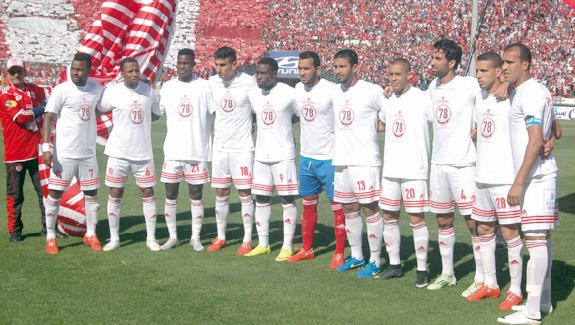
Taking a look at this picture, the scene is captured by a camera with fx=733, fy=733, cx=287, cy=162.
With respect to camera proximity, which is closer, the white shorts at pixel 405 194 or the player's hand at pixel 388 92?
the white shorts at pixel 405 194

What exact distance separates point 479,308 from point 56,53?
139ft

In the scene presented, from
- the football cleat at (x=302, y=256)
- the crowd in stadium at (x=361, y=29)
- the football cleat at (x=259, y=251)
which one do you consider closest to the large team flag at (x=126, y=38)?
the football cleat at (x=259, y=251)

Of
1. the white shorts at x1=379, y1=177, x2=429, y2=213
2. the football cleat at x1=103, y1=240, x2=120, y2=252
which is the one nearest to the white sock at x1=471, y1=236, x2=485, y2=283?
the white shorts at x1=379, y1=177, x2=429, y2=213

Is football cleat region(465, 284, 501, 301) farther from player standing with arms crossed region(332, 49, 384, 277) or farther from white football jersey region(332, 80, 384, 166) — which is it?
white football jersey region(332, 80, 384, 166)

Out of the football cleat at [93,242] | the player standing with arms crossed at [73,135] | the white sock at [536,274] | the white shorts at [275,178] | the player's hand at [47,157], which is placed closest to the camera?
the white sock at [536,274]

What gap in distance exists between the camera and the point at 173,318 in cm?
589

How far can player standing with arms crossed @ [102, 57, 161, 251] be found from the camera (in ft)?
27.3

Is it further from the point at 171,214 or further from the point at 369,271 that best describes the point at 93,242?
the point at 369,271

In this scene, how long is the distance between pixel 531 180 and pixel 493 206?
0.63 meters

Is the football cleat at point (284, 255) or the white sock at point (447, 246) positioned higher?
the white sock at point (447, 246)

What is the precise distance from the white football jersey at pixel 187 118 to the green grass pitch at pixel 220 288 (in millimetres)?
1152

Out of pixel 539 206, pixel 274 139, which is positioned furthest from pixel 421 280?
pixel 274 139

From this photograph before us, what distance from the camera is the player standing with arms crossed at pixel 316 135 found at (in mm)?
7855

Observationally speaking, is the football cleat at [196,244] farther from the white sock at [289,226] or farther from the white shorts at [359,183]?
the white shorts at [359,183]
